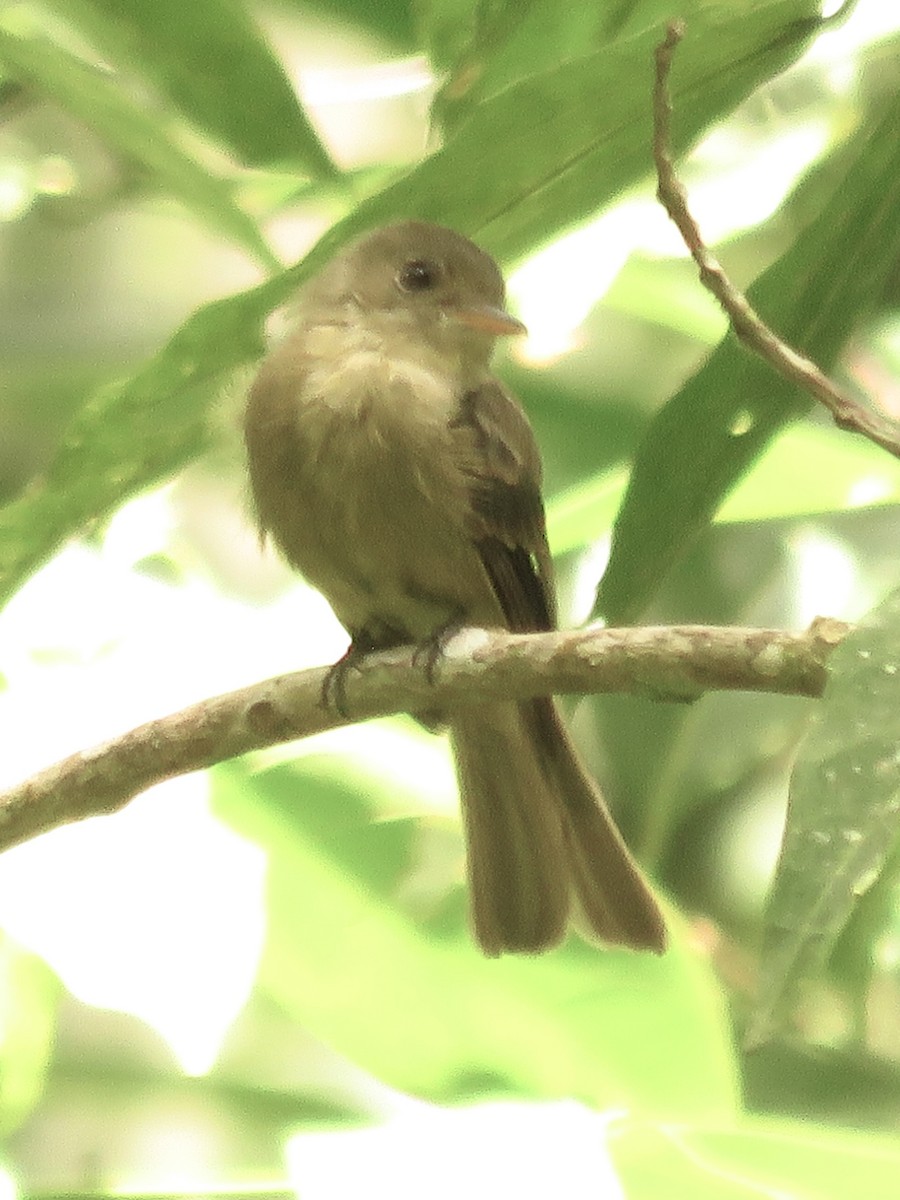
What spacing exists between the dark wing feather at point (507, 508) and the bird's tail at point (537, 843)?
141mm

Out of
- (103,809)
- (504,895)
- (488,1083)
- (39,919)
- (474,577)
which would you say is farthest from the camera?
(488,1083)

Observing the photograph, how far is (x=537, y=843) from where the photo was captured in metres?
1.90

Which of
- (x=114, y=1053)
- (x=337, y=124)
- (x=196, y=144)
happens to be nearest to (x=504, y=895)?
(x=114, y=1053)

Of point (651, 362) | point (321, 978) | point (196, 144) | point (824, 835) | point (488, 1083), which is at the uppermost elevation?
point (196, 144)

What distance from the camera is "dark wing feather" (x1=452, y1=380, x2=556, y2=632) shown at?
5.77 ft

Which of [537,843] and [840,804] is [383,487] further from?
[840,804]

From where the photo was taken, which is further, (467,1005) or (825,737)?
(467,1005)

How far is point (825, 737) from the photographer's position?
0.76 metres

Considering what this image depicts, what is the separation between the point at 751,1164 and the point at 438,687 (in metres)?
1.14

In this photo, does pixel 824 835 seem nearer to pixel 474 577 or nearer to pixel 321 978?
pixel 474 577

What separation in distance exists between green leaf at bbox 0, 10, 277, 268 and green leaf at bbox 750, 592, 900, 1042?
974mm

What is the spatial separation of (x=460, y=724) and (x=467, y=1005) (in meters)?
0.69

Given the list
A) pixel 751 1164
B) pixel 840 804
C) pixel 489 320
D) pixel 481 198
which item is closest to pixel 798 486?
pixel 489 320

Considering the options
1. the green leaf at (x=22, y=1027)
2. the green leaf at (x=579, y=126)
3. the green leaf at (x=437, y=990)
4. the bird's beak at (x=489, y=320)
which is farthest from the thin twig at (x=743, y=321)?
the green leaf at (x=22, y=1027)
